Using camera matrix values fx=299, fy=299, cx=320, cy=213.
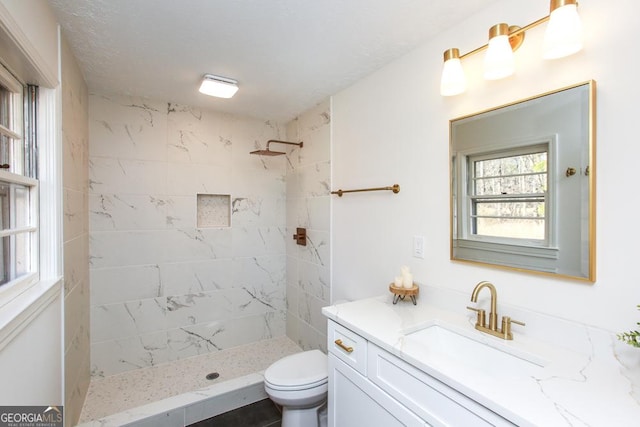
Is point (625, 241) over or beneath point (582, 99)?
beneath

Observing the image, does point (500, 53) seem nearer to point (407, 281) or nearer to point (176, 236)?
point (407, 281)

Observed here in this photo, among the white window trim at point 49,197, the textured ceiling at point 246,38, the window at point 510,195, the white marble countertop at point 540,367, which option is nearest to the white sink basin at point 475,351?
the white marble countertop at point 540,367

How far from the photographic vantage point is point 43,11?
49.7 inches

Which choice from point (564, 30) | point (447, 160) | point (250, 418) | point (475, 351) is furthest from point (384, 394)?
point (564, 30)

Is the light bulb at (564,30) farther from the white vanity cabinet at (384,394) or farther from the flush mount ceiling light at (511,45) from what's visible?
the white vanity cabinet at (384,394)

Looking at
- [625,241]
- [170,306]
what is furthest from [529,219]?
[170,306]

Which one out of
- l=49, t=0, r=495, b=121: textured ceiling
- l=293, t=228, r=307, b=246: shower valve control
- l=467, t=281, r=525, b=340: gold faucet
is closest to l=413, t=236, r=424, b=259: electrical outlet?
l=467, t=281, r=525, b=340: gold faucet

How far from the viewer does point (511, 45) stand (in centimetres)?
124

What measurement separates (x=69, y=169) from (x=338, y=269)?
182 cm

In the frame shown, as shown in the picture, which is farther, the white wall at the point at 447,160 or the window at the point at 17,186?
the window at the point at 17,186

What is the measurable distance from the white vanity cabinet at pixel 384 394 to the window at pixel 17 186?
1404 millimetres

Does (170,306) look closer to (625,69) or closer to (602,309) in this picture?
(602,309)

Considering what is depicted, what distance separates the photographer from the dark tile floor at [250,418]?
78.8 inches

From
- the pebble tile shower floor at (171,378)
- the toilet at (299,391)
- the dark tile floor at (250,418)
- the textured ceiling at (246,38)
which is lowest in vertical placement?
the dark tile floor at (250,418)
